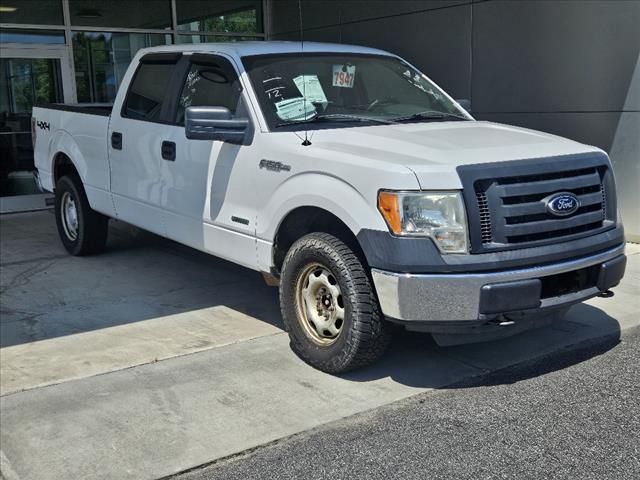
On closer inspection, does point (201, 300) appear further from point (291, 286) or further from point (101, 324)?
point (291, 286)

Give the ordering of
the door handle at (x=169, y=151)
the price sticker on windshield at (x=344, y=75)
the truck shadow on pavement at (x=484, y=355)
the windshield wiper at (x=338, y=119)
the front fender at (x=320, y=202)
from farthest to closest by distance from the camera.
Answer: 1. the door handle at (x=169, y=151)
2. the price sticker on windshield at (x=344, y=75)
3. the windshield wiper at (x=338, y=119)
4. the truck shadow on pavement at (x=484, y=355)
5. the front fender at (x=320, y=202)

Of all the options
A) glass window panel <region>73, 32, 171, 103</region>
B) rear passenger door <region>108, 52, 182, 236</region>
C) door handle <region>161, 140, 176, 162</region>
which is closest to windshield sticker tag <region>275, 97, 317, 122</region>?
door handle <region>161, 140, 176, 162</region>

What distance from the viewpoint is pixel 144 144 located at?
6.24 metres

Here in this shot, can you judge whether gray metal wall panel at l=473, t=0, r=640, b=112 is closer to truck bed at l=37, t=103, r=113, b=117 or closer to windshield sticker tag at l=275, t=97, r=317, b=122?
windshield sticker tag at l=275, t=97, r=317, b=122

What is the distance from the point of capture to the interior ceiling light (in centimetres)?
1143

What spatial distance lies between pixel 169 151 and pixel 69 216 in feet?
8.85

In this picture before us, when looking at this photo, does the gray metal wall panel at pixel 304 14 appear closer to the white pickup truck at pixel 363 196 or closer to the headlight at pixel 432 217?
the white pickup truck at pixel 363 196

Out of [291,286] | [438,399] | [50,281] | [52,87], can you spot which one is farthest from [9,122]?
[438,399]

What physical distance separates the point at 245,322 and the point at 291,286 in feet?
3.76

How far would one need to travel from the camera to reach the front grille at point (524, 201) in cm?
403

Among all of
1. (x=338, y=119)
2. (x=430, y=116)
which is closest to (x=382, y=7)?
(x=430, y=116)

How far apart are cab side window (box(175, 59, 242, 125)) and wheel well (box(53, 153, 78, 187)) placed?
244cm

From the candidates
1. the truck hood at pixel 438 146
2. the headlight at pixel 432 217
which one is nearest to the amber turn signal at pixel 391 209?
the headlight at pixel 432 217

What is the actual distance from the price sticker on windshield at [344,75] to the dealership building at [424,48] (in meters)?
3.83
